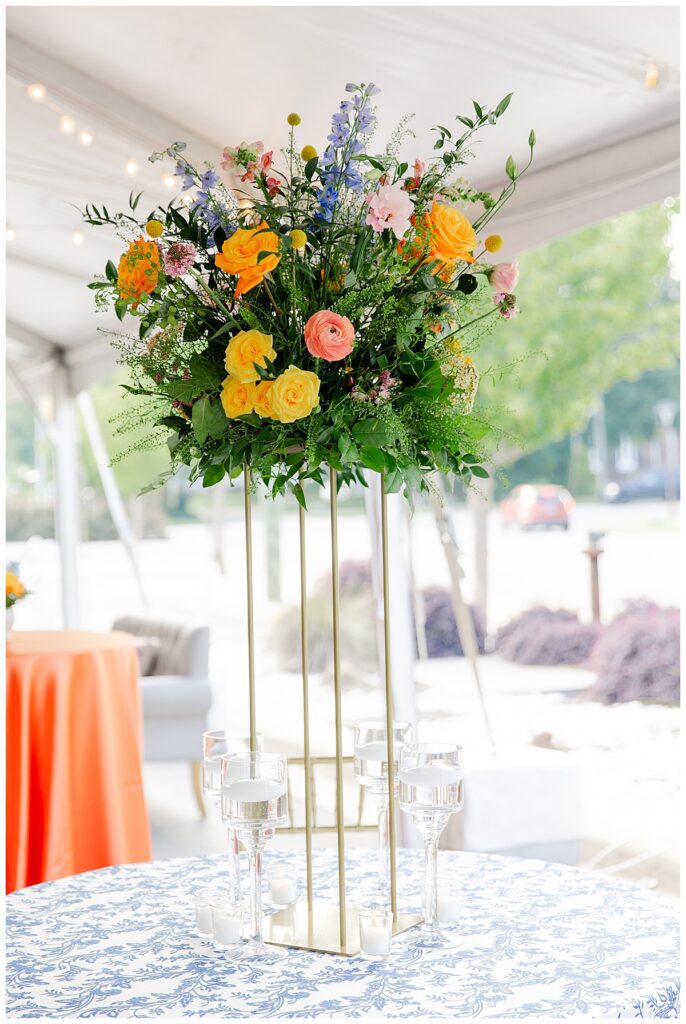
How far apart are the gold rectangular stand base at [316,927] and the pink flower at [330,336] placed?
75cm

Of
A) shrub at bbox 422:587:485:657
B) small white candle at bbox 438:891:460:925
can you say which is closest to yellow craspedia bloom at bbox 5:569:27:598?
shrub at bbox 422:587:485:657

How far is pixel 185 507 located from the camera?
7801 millimetres

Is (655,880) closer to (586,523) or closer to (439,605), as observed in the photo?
(439,605)

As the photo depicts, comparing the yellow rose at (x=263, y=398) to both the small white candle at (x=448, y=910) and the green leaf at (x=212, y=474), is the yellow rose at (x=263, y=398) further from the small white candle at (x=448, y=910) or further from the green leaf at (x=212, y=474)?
the small white candle at (x=448, y=910)

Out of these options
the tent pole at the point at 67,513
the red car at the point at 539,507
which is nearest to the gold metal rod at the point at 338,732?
the red car at the point at 539,507

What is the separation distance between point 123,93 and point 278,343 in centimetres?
277

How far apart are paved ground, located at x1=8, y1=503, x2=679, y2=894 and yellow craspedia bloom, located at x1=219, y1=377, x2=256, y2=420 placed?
2537 mm

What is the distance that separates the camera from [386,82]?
9.68 feet

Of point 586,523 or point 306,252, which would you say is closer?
point 306,252

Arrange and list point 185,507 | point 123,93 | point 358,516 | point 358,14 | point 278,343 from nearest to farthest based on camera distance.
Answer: point 278,343 → point 358,14 → point 123,93 → point 358,516 → point 185,507

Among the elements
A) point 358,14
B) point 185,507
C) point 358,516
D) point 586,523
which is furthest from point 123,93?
point 185,507

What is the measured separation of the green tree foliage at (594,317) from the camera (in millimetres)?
6605

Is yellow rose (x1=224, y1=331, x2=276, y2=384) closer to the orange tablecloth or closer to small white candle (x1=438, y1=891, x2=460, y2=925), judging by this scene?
small white candle (x1=438, y1=891, x2=460, y2=925)

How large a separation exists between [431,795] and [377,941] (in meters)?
0.19
